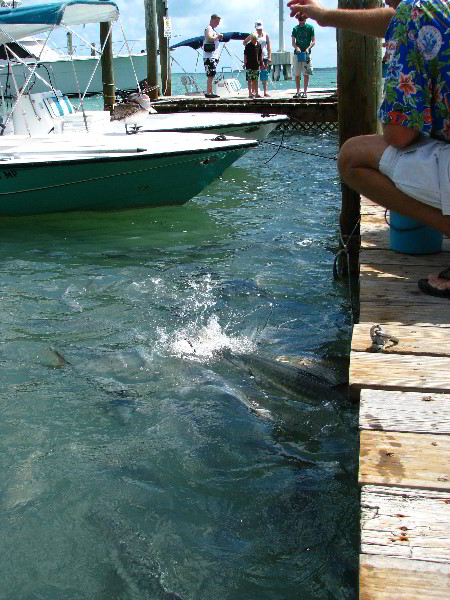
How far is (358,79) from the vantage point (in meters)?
6.17

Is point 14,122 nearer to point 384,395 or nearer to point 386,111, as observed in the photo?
point 386,111

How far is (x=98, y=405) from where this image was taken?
4.73 metres

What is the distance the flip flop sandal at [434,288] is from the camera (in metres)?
4.09

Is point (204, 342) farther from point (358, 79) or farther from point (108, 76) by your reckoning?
point (108, 76)

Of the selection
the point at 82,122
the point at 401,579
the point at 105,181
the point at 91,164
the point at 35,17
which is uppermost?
the point at 35,17

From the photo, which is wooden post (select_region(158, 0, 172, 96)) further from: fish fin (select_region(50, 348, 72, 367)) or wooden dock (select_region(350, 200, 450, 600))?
wooden dock (select_region(350, 200, 450, 600))

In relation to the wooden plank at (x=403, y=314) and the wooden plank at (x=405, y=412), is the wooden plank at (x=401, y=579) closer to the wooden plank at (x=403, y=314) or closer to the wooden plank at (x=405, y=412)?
the wooden plank at (x=405, y=412)

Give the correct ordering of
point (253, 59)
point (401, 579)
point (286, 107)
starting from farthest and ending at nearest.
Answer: point (253, 59) < point (286, 107) < point (401, 579)

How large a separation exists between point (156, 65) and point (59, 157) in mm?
13017

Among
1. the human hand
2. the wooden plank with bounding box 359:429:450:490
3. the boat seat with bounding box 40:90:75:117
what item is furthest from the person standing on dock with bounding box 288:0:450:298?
the boat seat with bounding box 40:90:75:117

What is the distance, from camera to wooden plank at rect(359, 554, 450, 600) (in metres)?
1.94

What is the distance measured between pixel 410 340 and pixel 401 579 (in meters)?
1.70

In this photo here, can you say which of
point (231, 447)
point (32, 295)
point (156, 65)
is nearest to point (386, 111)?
point (231, 447)

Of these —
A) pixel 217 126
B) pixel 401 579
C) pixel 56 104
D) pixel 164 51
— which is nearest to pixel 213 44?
pixel 164 51
